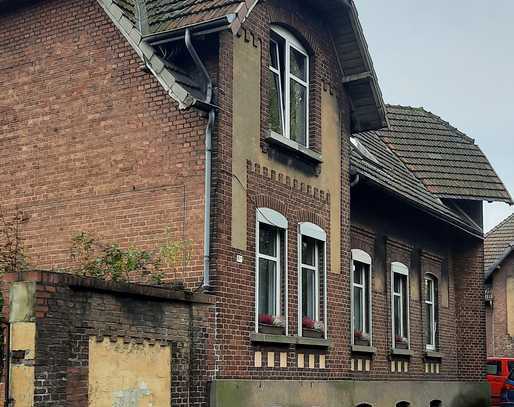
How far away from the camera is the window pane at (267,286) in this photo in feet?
46.3

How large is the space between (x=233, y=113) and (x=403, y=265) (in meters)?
8.78

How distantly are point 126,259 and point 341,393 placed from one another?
17.0 ft

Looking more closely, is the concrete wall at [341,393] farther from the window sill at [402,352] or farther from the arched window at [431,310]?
the arched window at [431,310]

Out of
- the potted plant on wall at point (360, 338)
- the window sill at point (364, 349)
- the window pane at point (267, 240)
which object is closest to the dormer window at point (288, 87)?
the window pane at point (267, 240)

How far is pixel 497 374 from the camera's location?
29.9 metres

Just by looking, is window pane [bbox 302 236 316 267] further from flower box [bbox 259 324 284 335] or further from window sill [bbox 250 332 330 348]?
flower box [bbox 259 324 284 335]

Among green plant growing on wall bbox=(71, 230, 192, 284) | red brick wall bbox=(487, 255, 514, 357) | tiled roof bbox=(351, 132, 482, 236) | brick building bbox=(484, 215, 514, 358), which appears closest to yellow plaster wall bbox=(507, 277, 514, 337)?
brick building bbox=(484, 215, 514, 358)

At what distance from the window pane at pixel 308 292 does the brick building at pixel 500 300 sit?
2514 cm

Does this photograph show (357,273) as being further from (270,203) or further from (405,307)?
(270,203)

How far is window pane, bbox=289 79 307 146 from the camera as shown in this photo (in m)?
15.5

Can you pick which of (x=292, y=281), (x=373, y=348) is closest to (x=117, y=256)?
(x=292, y=281)

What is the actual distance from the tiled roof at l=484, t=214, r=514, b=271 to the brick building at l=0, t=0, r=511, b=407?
72.0ft

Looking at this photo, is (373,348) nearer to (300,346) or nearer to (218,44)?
(300,346)

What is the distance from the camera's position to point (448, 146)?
25375 millimetres
